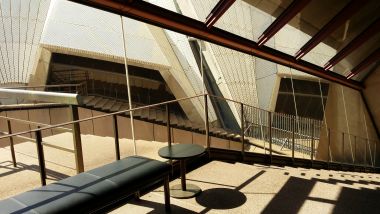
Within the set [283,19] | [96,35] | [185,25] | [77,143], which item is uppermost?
[96,35]

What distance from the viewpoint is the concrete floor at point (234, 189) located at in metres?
4.31

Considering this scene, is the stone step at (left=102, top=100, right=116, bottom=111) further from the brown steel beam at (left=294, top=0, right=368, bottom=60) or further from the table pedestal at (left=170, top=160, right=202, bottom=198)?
the table pedestal at (left=170, top=160, right=202, bottom=198)

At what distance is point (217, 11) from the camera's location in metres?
5.41

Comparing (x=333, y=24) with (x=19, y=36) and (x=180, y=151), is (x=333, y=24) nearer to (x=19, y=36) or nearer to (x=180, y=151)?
(x=180, y=151)

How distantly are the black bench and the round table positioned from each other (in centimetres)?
50

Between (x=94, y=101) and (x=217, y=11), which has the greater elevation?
(x=217, y=11)

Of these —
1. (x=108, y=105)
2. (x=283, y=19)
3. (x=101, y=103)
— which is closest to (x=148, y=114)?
(x=108, y=105)

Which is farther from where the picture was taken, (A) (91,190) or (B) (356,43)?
(B) (356,43)

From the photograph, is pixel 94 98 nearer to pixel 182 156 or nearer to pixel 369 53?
pixel 369 53

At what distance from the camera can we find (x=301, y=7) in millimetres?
5953

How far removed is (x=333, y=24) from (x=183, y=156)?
4577 mm

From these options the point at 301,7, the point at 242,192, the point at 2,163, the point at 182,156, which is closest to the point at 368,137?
the point at 301,7

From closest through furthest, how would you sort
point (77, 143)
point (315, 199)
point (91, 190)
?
point (91, 190), point (77, 143), point (315, 199)

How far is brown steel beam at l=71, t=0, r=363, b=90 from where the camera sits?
436 cm
